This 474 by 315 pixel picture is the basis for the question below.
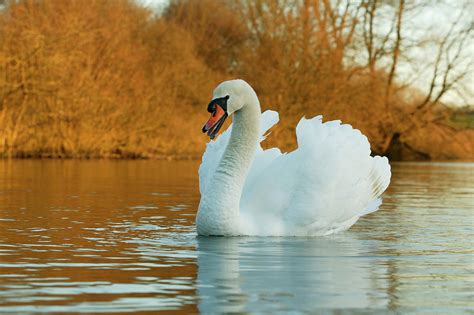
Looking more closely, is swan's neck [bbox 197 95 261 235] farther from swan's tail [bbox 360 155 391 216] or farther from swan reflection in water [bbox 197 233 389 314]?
swan's tail [bbox 360 155 391 216]

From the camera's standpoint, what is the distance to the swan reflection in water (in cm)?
554

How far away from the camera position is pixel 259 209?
9203 mm

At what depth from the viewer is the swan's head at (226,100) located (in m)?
9.10

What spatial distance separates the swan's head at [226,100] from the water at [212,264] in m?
1.06

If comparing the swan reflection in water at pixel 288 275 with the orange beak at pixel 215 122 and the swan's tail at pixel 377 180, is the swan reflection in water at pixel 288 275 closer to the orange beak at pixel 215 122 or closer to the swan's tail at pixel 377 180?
the orange beak at pixel 215 122

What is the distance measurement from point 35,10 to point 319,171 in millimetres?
26393

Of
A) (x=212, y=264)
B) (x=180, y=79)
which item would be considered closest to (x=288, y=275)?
(x=212, y=264)

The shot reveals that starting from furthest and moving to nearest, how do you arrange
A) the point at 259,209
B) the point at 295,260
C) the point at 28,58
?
the point at 28,58 < the point at 259,209 < the point at 295,260

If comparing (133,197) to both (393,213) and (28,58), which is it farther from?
(28,58)

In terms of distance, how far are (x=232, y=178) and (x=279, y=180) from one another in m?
0.43

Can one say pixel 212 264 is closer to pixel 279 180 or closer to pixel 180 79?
pixel 279 180

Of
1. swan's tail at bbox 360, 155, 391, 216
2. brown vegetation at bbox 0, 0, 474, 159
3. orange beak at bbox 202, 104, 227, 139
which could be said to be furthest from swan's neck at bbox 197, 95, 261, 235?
brown vegetation at bbox 0, 0, 474, 159

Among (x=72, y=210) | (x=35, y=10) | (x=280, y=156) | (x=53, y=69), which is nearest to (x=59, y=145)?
(x=53, y=69)

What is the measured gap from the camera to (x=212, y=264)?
7.22 m
